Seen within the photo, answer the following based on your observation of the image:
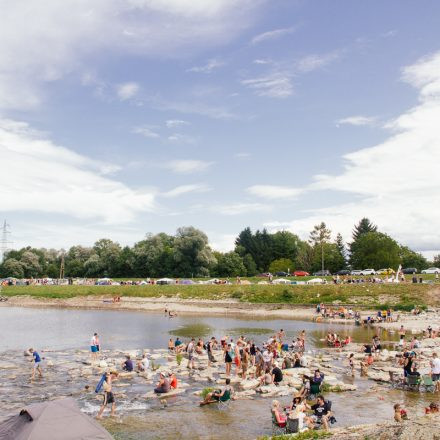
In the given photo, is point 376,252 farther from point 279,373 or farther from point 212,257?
point 279,373

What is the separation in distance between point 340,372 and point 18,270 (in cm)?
12952

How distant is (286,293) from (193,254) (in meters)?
43.7

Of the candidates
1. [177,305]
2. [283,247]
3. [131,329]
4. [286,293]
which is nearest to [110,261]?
[283,247]

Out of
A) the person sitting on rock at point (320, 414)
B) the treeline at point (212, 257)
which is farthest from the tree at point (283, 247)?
the person sitting on rock at point (320, 414)

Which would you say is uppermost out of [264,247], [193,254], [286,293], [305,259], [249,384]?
[264,247]

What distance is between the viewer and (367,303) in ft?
219

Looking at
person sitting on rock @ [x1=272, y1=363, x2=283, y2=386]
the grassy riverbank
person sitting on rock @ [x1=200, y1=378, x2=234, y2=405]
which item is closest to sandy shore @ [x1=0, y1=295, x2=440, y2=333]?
the grassy riverbank

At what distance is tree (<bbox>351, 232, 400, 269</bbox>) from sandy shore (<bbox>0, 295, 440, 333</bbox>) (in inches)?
2078

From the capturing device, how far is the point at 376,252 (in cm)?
11725

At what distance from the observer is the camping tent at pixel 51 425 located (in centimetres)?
1077

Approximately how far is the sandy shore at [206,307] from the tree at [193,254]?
30313 millimetres

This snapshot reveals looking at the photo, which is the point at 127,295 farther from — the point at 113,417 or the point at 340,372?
the point at 113,417

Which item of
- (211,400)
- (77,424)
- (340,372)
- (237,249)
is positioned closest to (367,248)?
(237,249)

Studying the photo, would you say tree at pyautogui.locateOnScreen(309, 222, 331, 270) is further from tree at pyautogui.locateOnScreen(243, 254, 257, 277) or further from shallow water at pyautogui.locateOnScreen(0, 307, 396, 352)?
shallow water at pyautogui.locateOnScreen(0, 307, 396, 352)
